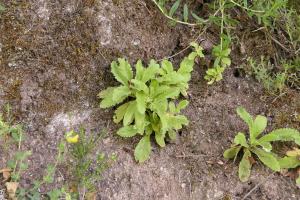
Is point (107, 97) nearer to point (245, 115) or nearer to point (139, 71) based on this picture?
point (139, 71)

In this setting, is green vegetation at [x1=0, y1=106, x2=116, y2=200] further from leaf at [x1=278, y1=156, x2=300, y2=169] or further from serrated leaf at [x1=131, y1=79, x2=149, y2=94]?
leaf at [x1=278, y1=156, x2=300, y2=169]

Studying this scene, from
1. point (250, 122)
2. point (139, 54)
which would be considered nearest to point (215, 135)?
point (250, 122)

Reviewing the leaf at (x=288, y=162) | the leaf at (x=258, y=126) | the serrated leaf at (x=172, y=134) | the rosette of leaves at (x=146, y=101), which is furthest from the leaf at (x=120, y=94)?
the leaf at (x=288, y=162)

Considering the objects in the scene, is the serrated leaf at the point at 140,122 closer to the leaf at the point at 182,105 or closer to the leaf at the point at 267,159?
the leaf at the point at 182,105

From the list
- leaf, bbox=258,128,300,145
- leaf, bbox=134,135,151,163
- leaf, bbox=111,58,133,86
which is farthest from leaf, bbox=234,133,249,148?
leaf, bbox=111,58,133,86

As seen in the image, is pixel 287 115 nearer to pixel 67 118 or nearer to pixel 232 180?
pixel 232 180

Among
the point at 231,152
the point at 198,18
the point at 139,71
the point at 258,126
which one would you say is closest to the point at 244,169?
the point at 231,152

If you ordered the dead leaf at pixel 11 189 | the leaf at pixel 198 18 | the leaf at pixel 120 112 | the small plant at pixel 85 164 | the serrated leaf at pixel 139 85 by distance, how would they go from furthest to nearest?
the leaf at pixel 198 18 → the leaf at pixel 120 112 → the serrated leaf at pixel 139 85 → the small plant at pixel 85 164 → the dead leaf at pixel 11 189
